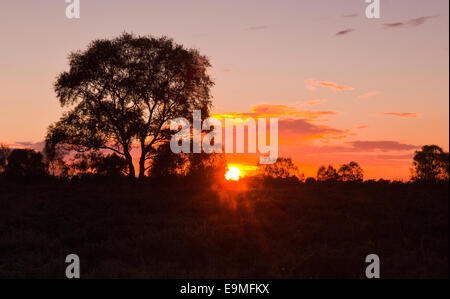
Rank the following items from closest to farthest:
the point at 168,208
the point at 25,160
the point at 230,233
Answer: the point at 230,233
the point at 168,208
the point at 25,160

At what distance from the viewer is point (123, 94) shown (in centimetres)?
3738

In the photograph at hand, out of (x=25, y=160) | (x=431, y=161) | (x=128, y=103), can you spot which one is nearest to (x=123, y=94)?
(x=128, y=103)

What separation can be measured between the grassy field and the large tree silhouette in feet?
30.6

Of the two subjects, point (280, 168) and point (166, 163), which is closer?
point (166, 163)

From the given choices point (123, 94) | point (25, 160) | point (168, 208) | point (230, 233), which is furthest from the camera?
point (25, 160)

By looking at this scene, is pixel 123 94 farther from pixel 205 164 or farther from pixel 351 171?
pixel 351 171

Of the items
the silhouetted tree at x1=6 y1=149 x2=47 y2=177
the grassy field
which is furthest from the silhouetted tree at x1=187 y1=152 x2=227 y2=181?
the silhouetted tree at x1=6 y1=149 x2=47 y2=177

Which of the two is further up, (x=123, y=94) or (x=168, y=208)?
(x=123, y=94)

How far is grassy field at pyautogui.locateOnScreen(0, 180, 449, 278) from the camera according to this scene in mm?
13523

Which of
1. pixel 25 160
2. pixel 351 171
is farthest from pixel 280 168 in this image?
pixel 25 160

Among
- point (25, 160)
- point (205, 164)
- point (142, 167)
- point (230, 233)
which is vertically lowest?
point (230, 233)

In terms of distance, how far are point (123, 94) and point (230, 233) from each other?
75.6 ft

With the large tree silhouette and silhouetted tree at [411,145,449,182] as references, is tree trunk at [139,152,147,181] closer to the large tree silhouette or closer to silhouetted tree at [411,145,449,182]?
the large tree silhouette

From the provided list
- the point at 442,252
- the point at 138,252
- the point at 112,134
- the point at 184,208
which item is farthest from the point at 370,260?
the point at 112,134
